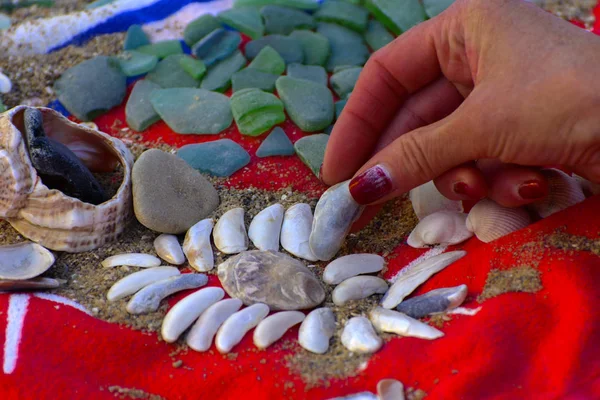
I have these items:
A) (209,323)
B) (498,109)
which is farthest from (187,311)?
(498,109)

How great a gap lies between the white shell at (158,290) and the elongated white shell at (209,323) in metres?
0.07

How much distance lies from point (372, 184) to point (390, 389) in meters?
0.29

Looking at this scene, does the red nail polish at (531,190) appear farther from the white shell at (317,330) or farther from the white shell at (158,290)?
the white shell at (158,290)

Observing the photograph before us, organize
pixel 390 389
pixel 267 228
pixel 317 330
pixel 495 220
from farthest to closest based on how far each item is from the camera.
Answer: pixel 267 228 < pixel 495 220 < pixel 317 330 < pixel 390 389

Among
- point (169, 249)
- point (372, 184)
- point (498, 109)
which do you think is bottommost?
point (169, 249)

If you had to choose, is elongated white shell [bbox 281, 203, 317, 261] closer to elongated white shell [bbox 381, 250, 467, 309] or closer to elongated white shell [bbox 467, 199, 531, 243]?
elongated white shell [bbox 381, 250, 467, 309]

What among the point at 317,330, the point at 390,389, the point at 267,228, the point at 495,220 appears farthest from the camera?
the point at 267,228

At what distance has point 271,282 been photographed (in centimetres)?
86

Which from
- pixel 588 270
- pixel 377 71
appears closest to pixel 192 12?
pixel 377 71

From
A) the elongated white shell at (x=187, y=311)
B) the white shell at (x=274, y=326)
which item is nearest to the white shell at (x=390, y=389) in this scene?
the white shell at (x=274, y=326)

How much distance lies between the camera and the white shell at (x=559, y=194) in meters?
0.90

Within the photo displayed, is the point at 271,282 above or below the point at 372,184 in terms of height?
below

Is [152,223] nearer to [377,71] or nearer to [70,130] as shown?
[70,130]

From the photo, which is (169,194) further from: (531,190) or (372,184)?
(531,190)
